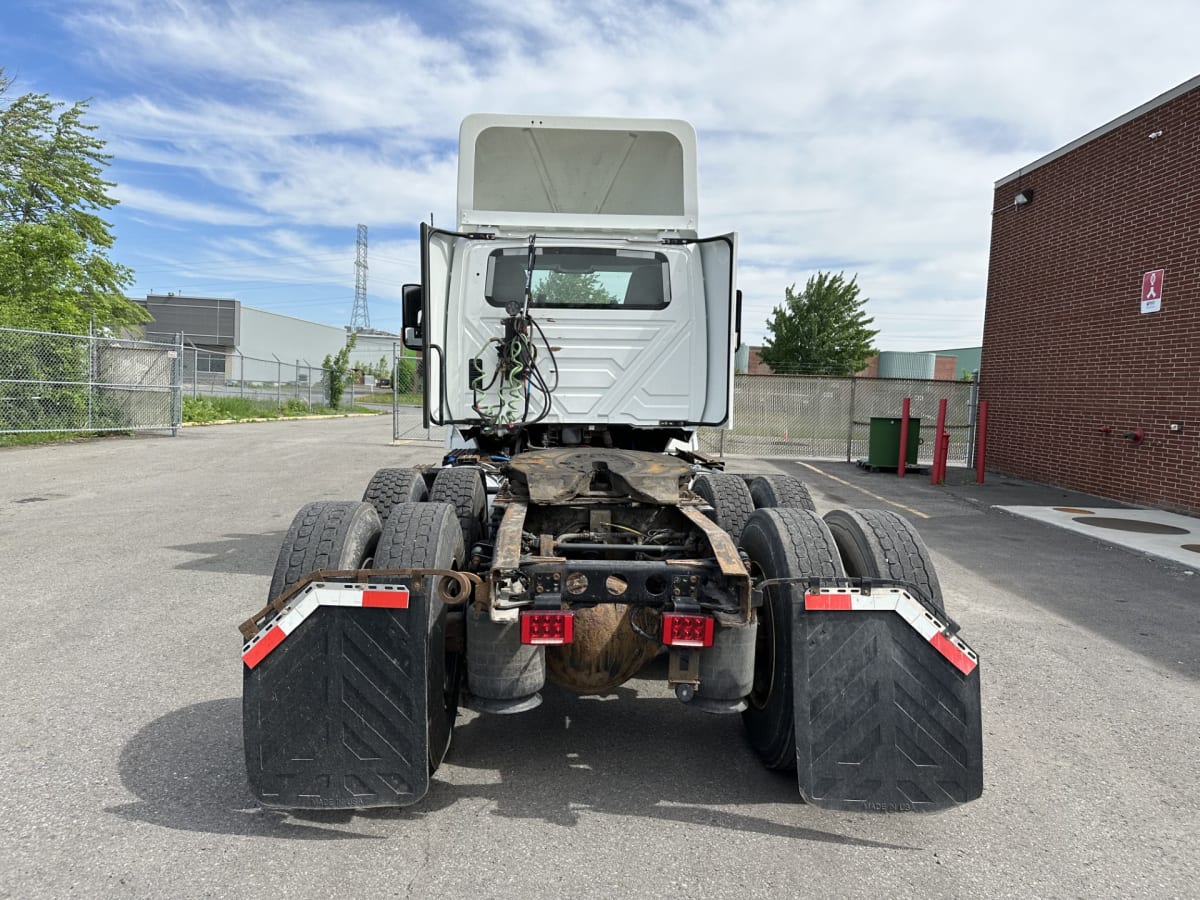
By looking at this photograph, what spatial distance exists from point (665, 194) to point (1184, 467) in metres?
8.68

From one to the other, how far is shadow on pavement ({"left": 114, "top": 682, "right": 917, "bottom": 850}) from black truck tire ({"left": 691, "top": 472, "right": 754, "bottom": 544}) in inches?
41.7

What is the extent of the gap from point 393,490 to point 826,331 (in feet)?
108

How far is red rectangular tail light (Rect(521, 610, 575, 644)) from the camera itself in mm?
2857

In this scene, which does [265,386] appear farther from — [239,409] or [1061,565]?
[1061,565]

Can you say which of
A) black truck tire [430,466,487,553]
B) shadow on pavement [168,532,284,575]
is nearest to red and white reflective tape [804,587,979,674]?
black truck tire [430,466,487,553]

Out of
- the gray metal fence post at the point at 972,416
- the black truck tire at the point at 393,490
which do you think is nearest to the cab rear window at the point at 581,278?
the black truck tire at the point at 393,490

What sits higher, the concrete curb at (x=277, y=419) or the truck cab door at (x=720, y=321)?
the truck cab door at (x=720, y=321)

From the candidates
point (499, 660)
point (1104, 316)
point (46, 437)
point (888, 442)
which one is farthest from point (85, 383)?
point (1104, 316)

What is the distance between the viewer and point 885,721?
2.81m

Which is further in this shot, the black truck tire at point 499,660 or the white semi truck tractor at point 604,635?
the black truck tire at point 499,660

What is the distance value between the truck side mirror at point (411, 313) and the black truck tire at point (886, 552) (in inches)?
140

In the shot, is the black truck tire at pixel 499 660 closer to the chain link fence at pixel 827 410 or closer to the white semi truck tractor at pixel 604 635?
the white semi truck tractor at pixel 604 635

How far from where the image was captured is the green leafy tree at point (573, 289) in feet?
19.6

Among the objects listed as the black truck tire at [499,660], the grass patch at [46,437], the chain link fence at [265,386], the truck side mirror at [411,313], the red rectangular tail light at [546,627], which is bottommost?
the grass patch at [46,437]
